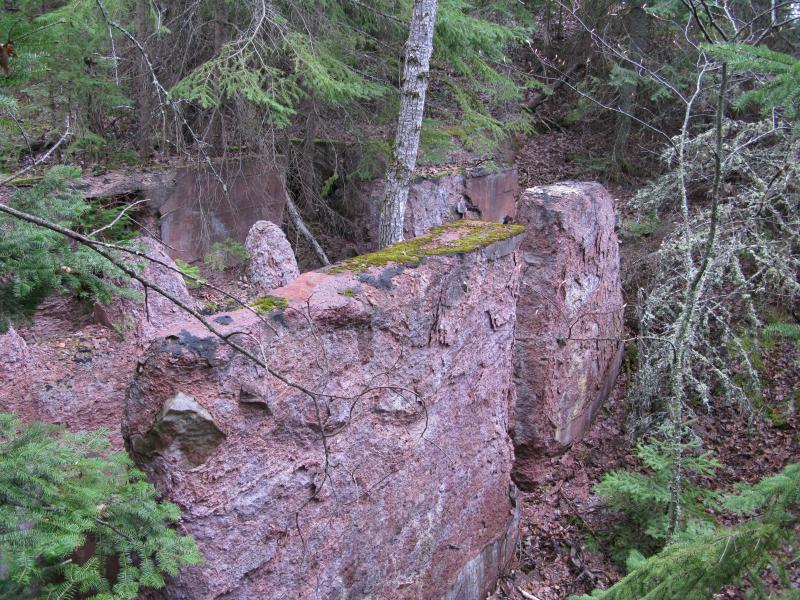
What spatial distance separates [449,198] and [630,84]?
4054mm

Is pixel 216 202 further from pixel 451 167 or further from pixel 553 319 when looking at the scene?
pixel 553 319

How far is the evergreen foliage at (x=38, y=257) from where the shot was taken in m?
2.71

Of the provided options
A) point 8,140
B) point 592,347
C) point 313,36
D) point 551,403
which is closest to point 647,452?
point 551,403

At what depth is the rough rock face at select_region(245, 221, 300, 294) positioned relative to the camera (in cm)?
627

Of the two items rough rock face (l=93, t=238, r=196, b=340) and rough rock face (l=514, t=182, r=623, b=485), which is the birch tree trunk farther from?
rough rock face (l=93, t=238, r=196, b=340)

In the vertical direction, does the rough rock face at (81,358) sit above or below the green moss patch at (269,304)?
below

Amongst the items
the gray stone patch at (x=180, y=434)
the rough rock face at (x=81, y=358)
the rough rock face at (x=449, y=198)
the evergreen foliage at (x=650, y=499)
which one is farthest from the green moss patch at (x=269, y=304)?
the rough rock face at (x=449, y=198)

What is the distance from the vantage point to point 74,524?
2.39 m

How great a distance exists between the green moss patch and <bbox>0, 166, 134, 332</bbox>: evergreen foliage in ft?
2.13

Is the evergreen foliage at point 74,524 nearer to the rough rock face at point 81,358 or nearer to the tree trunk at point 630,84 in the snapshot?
the rough rock face at point 81,358

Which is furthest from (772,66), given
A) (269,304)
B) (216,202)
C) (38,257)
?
(216,202)

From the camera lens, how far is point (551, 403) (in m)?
6.36

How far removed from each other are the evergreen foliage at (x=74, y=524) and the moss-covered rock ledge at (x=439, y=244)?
5.65 feet

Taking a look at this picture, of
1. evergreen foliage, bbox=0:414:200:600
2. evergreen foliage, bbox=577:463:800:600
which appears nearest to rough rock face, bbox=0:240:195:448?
evergreen foliage, bbox=0:414:200:600
